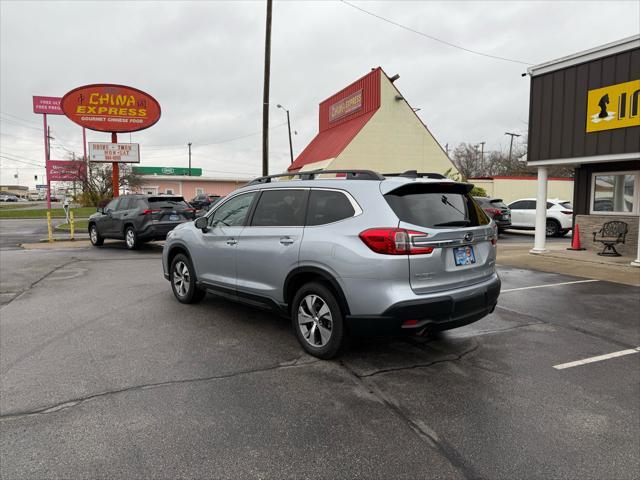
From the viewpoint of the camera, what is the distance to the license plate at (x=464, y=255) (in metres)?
4.02

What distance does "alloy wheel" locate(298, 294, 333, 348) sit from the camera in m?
4.20

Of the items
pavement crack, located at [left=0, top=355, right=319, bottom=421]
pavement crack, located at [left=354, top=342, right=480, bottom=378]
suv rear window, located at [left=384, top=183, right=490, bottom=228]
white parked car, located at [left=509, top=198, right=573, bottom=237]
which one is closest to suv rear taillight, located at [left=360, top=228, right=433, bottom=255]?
suv rear window, located at [left=384, top=183, right=490, bottom=228]

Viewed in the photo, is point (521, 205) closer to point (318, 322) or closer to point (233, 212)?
point (233, 212)

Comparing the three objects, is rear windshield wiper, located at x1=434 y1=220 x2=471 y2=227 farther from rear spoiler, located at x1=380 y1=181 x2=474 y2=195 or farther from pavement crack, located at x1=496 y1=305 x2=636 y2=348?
pavement crack, located at x1=496 y1=305 x2=636 y2=348

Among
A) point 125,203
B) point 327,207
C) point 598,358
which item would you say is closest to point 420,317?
point 327,207

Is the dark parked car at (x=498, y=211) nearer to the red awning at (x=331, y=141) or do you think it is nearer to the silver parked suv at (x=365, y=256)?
the red awning at (x=331, y=141)

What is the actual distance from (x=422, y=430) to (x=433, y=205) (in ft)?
6.40

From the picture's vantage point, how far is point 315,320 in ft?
14.1

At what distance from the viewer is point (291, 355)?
441 centimetres

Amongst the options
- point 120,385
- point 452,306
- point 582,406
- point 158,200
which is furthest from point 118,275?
point 582,406

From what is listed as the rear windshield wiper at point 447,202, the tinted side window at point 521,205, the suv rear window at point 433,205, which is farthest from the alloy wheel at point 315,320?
the tinted side window at point 521,205

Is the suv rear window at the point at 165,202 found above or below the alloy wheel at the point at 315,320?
above

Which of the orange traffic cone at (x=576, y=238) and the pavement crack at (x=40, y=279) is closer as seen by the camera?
the pavement crack at (x=40, y=279)

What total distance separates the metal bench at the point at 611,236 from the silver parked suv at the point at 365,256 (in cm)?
889
